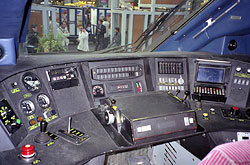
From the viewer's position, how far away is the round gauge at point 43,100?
166 centimetres

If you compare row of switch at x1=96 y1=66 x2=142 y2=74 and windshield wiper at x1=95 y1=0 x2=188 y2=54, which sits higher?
windshield wiper at x1=95 y1=0 x2=188 y2=54

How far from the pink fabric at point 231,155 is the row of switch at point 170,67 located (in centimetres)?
148

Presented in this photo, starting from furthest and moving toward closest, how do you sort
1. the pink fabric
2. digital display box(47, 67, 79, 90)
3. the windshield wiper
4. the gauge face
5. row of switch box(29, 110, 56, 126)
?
the windshield wiper → the gauge face → digital display box(47, 67, 79, 90) → row of switch box(29, 110, 56, 126) → the pink fabric

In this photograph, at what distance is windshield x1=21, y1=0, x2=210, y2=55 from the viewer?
2.94m

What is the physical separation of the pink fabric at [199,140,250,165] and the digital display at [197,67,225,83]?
1.49m

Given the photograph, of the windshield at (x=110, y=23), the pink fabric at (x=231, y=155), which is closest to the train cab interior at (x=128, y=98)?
the windshield at (x=110, y=23)

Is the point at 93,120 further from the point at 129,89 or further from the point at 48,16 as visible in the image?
the point at 48,16

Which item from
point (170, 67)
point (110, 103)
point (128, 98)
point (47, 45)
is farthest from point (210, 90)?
point (47, 45)

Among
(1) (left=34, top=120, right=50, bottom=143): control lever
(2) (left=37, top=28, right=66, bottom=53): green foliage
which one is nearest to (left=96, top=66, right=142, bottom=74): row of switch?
(1) (left=34, top=120, right=50, bottom=143): control lever

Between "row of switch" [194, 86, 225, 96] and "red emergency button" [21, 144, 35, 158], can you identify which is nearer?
"red emergency button" [21, 144, 35, 158]

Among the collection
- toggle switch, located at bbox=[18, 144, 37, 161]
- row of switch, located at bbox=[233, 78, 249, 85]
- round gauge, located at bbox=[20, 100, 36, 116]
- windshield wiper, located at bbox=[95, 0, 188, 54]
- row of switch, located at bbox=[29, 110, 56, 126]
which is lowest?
toggle switch, located at bbox=[18, 144, 37, 161]

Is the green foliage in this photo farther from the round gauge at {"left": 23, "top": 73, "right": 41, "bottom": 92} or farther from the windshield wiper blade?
the round gauge at {"left": 23, "top": 73, "right": 41, "bottom": 92}

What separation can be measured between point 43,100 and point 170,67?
122 centimetres

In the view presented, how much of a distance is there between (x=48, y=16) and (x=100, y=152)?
635 centimetres
